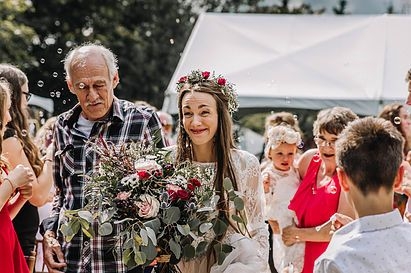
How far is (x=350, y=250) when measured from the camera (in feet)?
8.90

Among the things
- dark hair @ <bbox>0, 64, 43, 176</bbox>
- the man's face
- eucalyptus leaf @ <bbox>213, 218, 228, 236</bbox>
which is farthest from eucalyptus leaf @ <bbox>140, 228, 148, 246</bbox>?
dark hair @ <bbox>0, 64, 43, 176</bbox>

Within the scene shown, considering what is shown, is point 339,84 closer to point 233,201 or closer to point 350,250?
point 233,201

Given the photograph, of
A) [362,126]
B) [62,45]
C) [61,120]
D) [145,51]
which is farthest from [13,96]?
[145,51]

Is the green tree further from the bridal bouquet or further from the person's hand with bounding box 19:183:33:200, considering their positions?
the bridal bouquet

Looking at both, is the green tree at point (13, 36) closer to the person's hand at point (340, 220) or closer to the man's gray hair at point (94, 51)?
the man's gray hair at point (94, 51)

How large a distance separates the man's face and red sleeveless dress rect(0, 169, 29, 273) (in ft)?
2.16

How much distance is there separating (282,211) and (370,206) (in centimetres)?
244

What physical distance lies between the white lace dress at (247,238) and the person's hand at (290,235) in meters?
1.05

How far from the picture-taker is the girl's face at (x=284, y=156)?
18.3ft

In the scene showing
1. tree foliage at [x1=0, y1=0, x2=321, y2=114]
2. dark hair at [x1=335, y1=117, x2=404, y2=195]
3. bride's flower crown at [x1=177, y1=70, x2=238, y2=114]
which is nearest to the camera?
dark hair at [x1=335, y1=117, x2=404, y2=195]

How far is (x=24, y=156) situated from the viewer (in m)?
4.49

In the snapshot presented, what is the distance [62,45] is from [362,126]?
21311 millimetres

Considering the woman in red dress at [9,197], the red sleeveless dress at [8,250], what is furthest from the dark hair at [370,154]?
the red sleeveless dress at [8,250]

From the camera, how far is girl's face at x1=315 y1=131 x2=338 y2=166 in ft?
15.7
